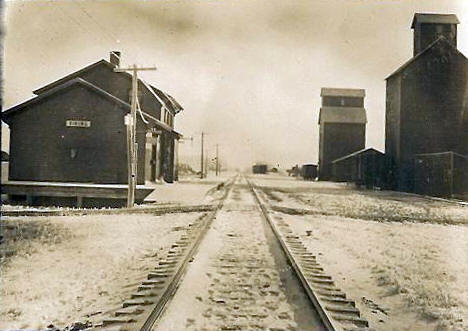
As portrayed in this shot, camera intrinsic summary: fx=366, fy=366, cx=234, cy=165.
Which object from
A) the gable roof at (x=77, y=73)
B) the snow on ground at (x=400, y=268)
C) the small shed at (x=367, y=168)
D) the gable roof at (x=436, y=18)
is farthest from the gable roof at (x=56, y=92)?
the gable roof at (x=436, y=18)

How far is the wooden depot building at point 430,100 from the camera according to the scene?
95.9 ft

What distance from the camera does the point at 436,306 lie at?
4.93 metres

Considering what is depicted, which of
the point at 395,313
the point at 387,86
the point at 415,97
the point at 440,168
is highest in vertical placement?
the point at 387,86

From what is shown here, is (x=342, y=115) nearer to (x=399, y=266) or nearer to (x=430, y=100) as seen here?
(x=430, y=100)

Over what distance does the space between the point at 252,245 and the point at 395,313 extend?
Answer: 153 inches

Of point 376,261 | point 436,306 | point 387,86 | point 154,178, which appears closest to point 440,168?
point 387,86

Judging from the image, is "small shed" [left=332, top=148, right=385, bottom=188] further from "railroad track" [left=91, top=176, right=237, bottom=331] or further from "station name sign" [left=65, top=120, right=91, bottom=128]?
"railroad track" [left=91, top=176, right=237, bottom=331]

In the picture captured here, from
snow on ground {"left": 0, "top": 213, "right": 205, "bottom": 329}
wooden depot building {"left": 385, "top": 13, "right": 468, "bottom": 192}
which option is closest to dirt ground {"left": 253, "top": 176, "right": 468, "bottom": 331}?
snow on ground {"left": 0, "top": 213, "right": 205, "bottom": 329}

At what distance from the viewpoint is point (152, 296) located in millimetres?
4832

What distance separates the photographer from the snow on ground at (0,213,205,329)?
475 centimetres

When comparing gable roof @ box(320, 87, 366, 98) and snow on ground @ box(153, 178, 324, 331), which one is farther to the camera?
gable roof @ box(320, 87, 366, 98)

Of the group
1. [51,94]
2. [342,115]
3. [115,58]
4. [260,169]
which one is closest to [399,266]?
[51,94]

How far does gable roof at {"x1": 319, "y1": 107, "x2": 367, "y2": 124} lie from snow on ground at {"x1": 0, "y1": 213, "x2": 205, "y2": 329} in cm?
4575

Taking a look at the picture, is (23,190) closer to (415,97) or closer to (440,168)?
(440,168)
